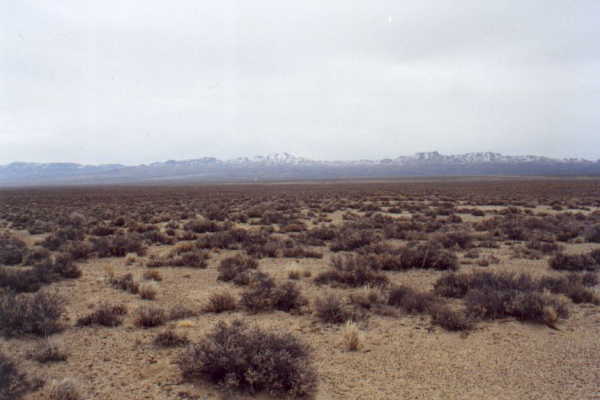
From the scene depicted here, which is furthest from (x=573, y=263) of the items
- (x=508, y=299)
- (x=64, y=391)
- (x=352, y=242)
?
(x=64, y=391)

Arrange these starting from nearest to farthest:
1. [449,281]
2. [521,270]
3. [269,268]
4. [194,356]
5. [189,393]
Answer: [189,393] < [194,356] < [449,281] < [521,270] < [269,268]

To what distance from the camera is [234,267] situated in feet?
35.9

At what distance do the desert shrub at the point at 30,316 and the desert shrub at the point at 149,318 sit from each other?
132 centimetres

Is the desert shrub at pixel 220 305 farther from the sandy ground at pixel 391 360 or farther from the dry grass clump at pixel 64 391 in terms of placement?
the dry grass clump at pixel 64 391

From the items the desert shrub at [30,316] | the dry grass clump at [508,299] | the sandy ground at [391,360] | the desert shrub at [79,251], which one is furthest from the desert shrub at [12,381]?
the desert shrub at [79,251]

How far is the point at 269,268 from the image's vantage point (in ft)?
38.1

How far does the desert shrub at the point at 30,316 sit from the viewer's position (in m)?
6.29

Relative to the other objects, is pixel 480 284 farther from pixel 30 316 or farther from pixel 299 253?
pixel 30 316


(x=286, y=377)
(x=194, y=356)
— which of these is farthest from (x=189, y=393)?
(x=286, y=377)

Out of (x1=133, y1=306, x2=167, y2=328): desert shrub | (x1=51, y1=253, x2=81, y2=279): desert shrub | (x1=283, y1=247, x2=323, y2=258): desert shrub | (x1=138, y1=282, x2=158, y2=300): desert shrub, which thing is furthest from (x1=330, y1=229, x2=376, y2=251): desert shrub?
(x1=51, y1=253, x2=81, y2=279): desert shrub

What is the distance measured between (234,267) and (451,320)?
6.30 m

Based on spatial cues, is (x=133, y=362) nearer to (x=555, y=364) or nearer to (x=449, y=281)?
(x=555, y=364)

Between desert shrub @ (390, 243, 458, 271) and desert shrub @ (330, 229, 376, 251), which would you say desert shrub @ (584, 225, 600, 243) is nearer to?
desert shrub @ (390, 243, 458, 271)

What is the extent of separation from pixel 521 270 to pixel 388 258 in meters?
3.85
